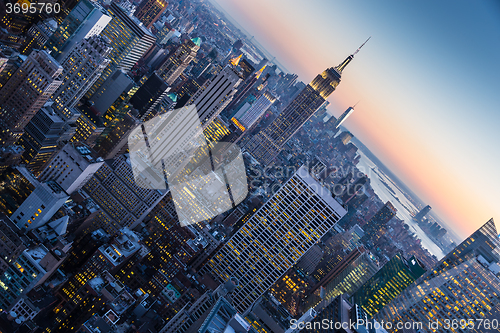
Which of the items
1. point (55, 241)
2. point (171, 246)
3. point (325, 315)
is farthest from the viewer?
point (171, 246)

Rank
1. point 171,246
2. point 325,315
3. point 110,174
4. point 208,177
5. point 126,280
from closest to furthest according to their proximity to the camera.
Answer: point 325,315 → point 126,280 → point 171,246 → point 110,174 → point 208,177

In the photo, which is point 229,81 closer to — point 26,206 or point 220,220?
point 220,220

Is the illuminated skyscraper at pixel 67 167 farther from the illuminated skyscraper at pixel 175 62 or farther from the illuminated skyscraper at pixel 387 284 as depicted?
the illuminated skyscraper at pixel 387 284

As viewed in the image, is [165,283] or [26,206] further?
→ [165,283]

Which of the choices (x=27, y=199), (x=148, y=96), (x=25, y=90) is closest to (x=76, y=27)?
(x=148, y=96)

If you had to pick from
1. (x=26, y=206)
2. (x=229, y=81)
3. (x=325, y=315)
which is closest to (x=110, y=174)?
(x=26, y=206)

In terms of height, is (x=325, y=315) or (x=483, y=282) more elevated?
(x=483, y=282)

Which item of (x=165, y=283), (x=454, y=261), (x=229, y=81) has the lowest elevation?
(x=165, y=283)

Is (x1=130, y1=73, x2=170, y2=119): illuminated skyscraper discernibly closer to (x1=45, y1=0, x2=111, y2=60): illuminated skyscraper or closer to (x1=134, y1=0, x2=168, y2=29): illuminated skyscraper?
(x1=45, y1=0, x2=111, y2=60): illuminated skyscraper
